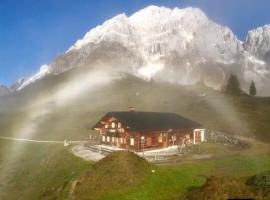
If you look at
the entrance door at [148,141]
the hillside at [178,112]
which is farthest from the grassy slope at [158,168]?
the entrance door at [148,141]

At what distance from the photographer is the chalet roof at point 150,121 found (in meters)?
60.4

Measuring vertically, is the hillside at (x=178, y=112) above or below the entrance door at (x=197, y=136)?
above

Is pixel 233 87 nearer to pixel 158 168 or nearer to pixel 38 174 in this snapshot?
pixel 38 174

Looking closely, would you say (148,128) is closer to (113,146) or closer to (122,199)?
(113,146)

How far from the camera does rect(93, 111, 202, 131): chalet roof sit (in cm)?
6041

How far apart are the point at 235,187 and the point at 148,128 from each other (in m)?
31.7

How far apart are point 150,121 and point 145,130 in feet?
15.8

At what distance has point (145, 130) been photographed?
59.2 metres

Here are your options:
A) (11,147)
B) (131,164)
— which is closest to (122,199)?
(131,164)

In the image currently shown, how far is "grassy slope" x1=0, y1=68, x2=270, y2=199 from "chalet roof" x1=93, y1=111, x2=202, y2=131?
10328 mm

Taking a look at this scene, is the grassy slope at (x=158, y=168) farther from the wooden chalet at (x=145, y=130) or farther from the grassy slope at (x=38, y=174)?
the wooden chalet at (x=145, y=130)

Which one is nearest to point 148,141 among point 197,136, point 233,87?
point 197,136

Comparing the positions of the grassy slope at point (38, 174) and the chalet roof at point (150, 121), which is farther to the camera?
A: the chalet roof at point (150, 121)

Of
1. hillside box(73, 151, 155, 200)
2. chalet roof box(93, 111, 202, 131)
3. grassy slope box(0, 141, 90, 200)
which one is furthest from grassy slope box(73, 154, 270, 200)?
chalet roof box(93, 111, 202, 131)
